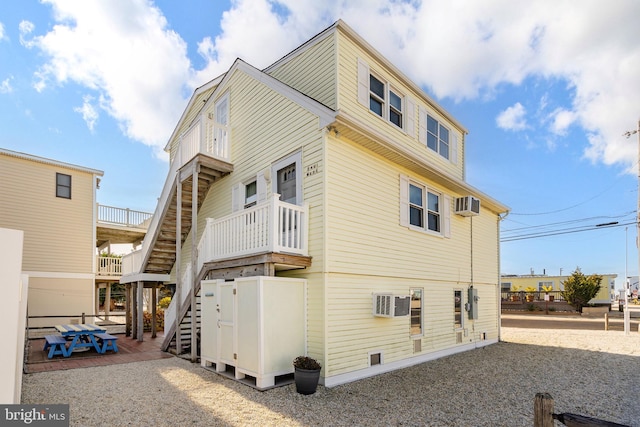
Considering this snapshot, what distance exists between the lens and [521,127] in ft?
61.4

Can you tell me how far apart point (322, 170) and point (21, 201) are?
14.9m

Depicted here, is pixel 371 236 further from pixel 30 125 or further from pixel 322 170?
pixel 30 125

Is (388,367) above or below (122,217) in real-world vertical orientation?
below

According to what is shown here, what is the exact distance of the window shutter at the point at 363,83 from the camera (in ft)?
29.9

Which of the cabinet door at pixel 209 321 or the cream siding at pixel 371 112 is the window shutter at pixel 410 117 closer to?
the cream siding at pixel 371 112

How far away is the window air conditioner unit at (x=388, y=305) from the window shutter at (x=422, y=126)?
5219mm

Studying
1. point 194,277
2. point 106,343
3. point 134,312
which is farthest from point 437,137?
point 134,312

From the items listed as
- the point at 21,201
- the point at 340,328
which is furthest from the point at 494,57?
the point at 21,201

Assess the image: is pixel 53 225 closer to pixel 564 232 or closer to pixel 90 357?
pixel 90 357

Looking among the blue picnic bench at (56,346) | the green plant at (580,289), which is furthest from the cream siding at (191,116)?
the green plant at (580,289)

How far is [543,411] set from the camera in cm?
324

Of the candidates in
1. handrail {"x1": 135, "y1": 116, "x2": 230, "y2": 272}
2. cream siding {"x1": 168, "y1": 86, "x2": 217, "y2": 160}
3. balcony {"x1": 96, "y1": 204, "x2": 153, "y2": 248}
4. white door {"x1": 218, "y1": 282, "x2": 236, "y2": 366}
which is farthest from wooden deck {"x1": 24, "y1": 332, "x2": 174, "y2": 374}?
balcony {"x1": 96, "y1": 204, "x2": 153, "y2": 248}

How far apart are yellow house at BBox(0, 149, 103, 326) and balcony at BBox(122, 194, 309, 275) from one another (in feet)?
35.8

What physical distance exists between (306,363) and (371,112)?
607 cm
